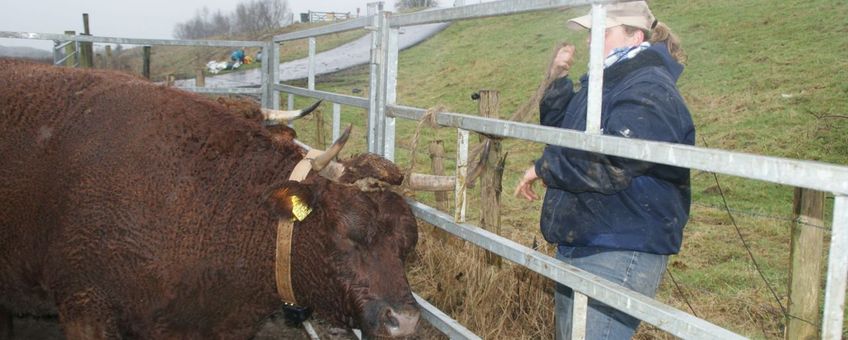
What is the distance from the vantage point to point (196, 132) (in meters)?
3.42

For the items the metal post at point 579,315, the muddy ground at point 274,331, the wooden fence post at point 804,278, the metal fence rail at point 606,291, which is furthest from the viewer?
the muddy ground at point 274,331

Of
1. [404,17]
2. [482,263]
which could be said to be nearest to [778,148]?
[482,263]

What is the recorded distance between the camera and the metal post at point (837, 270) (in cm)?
159

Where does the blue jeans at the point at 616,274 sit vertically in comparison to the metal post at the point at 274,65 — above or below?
below

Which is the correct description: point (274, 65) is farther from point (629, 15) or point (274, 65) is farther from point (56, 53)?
point (629, 15)

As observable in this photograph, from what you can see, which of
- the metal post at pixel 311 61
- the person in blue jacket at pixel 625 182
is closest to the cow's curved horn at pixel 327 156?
the person in blue jacket at pixel 625 182

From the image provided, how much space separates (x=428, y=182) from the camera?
345 centimetres

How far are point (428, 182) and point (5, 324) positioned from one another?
251 centimetres

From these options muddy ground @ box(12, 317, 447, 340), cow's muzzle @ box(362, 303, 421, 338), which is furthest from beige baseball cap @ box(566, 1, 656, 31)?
muddy ground @ box(12, 317, 447, 340)

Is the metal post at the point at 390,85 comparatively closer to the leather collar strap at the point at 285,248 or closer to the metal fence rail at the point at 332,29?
the metal fence rail at the point at 332,29

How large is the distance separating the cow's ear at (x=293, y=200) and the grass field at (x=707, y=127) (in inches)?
71.9

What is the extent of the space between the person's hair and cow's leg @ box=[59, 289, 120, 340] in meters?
2.49

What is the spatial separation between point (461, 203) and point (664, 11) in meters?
20.0

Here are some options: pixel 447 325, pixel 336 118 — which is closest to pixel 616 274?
pixel 447 325
